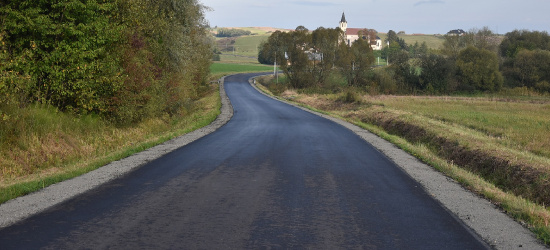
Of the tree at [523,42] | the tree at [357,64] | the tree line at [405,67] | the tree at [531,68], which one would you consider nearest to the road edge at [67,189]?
the tree line at [405,67]

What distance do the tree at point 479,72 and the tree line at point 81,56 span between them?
189ft

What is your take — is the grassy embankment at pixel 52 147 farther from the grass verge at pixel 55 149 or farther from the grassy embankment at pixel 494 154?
the grassy embankment at pixel 494 154

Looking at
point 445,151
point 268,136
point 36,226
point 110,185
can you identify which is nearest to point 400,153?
point 445,151

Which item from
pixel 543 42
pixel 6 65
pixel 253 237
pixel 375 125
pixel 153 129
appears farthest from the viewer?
pixel 543 42

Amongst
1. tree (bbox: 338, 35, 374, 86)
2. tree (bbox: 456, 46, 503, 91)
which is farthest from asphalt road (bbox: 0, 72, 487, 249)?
tree (bbox: 456, 46, 503, 91)

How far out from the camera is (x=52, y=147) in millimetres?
14953

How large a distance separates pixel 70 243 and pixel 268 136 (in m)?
13.9

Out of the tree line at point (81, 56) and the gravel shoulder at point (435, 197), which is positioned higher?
the tree line at point (81, 56)

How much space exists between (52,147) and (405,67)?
66.6m

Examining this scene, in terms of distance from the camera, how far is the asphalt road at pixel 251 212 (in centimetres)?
610

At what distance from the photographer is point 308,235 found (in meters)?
6.38

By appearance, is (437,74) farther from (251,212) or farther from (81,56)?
(251,212)

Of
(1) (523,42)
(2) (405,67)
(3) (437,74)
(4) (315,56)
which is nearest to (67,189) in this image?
(4) (315,56)

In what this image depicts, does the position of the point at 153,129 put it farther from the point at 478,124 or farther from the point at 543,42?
the point at 543,42
